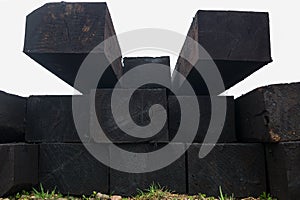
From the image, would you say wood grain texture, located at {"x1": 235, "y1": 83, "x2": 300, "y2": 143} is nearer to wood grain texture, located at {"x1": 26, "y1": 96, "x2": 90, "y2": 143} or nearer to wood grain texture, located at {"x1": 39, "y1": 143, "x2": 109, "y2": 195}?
wood grain texture, located at {"x1": 39, "y1": 143, "x2": 109, "y2": 195}

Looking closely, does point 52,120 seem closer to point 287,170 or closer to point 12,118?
point 12,118

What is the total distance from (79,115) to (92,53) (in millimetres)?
881

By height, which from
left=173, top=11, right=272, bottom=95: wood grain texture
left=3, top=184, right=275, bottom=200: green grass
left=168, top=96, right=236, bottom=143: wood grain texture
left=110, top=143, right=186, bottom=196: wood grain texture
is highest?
left=173, top=11, right=272, bottom=95: wood grain texture

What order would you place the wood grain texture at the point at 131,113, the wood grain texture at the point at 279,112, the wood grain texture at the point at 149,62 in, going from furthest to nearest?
1. the wood grain texture at the point at 149,62
2. the wood grain texture at the point at 131,113
3. the wood grain texture at the point at 279,112

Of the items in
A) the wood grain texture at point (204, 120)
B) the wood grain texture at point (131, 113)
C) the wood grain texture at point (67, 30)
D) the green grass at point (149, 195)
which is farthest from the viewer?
the wood grain texture at point (204, 120)

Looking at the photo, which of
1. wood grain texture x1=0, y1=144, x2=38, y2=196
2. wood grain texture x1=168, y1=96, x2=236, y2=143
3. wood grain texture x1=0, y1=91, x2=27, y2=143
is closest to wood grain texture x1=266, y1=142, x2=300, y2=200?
wood grain texture x1=168, y1=96, x2=236, y2=143

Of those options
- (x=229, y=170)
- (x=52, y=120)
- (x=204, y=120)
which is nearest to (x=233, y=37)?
(x=204, y=120)

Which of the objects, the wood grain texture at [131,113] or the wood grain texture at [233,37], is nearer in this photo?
the wood grain texture at [233,37]

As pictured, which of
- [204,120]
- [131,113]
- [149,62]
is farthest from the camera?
[149,62]

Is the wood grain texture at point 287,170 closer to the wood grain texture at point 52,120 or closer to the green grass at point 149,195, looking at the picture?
the green grass at point 149,195

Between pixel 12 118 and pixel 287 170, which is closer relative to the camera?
pixel 287 170

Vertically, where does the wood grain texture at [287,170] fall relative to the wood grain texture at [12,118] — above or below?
below

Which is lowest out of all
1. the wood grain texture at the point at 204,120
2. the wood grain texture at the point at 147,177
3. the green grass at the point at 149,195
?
the green grass at the point at 149,195

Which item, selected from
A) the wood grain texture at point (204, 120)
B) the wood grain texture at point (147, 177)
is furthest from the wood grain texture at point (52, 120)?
the wood grain texture at point (204, 120)
